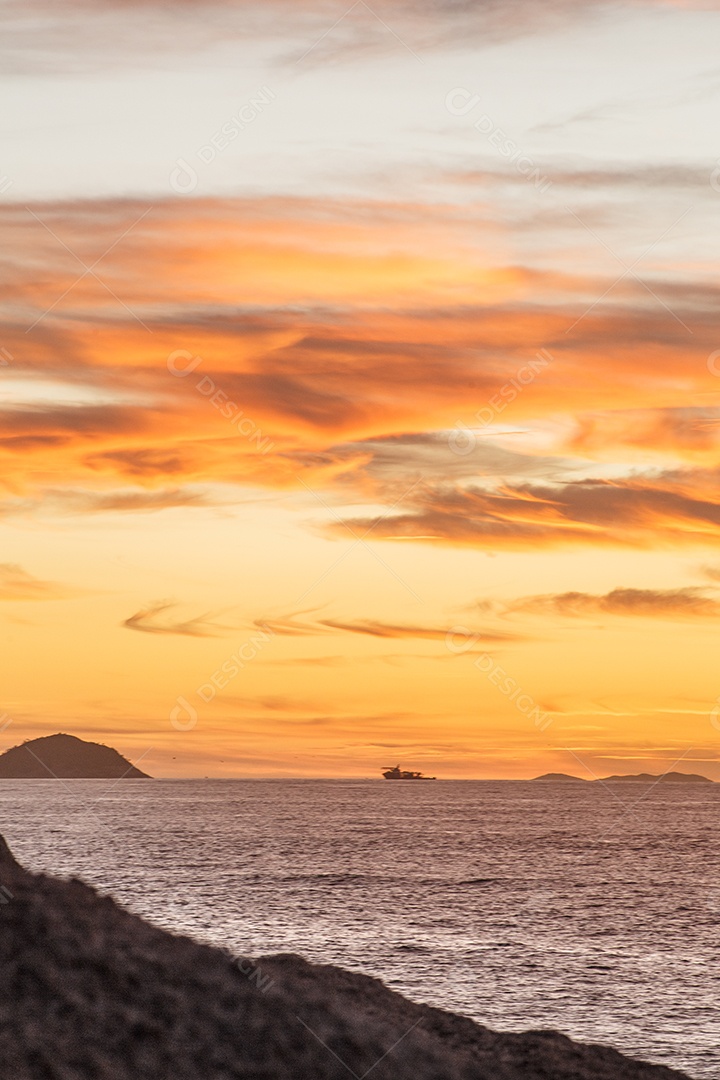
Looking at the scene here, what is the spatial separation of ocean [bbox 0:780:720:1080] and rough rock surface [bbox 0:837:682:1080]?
349 inches

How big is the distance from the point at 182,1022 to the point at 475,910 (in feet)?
134

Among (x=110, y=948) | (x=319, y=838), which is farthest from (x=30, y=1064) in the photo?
(x=319, y=838)

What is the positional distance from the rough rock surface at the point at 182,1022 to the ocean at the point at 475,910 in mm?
8857

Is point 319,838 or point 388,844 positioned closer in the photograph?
point 388,844

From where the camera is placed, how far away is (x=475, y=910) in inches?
2352

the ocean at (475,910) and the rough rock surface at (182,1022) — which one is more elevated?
the rough rock surface at (182,1022)

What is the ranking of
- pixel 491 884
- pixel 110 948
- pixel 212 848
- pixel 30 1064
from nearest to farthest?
pixel 30 1064, pixel 110 948, pixel 491 884, pixel 212 848

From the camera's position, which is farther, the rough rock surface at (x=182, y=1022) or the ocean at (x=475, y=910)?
the ocean at (x=475, y=910)

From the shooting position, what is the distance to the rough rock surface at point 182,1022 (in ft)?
66.9

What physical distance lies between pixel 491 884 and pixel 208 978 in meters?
53.1

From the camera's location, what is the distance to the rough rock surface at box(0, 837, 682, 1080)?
20406 mm

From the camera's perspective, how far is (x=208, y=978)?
23562 mm

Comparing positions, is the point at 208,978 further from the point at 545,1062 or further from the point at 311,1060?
the point at 545,1062

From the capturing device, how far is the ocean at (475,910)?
37.7 m
